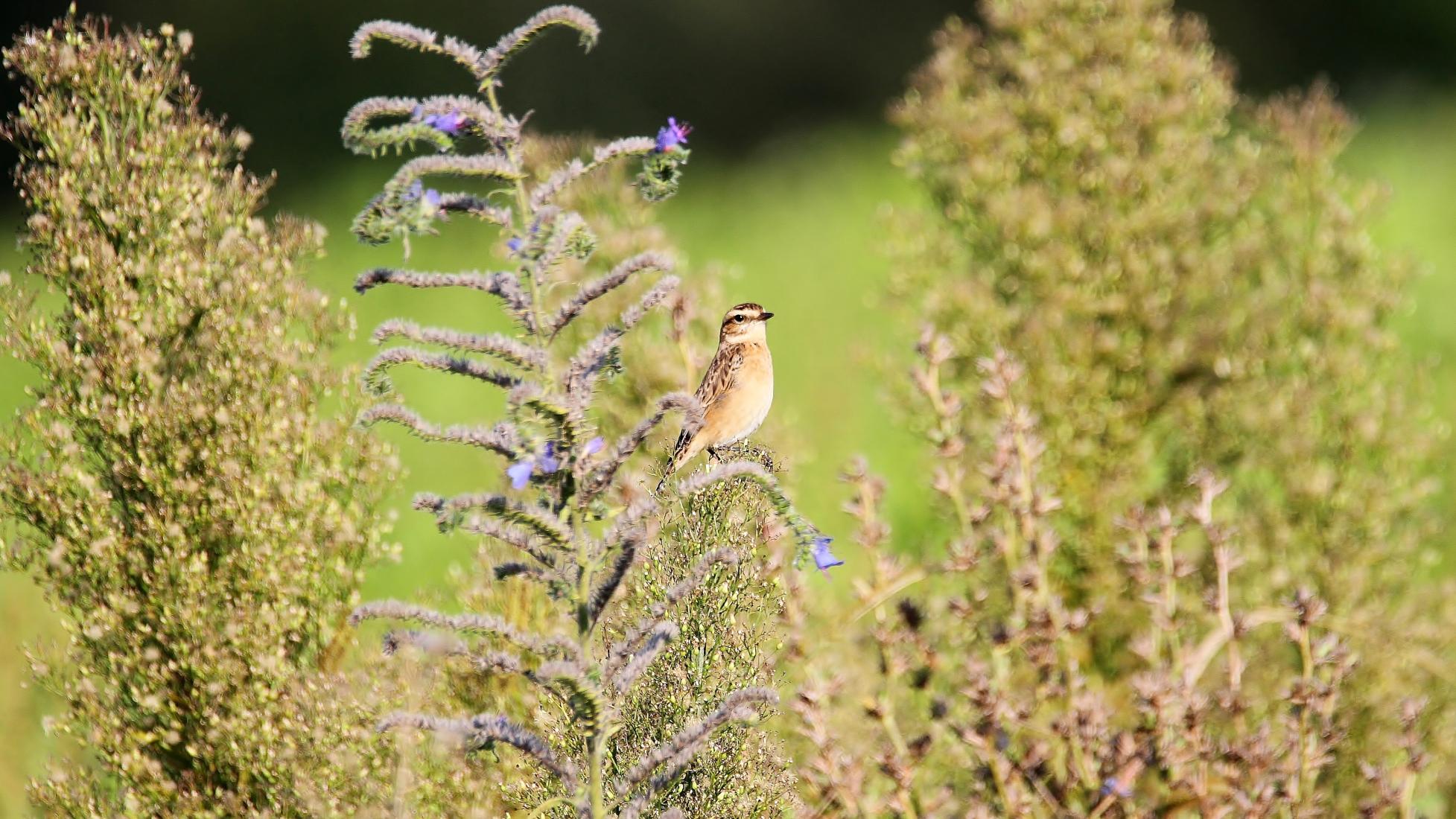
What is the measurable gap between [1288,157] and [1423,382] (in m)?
0.88

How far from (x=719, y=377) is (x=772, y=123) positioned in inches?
468

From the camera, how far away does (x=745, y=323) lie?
468 centimetres

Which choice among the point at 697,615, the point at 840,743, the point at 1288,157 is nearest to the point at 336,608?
the point at 697,615

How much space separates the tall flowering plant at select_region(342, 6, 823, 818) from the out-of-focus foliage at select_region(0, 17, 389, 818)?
859 millimetres

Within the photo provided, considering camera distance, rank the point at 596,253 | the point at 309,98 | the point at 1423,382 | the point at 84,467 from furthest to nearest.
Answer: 1. the point at 309,98
2. the point at 1423,382
3. the point at 596,253
4. the point at 84,467

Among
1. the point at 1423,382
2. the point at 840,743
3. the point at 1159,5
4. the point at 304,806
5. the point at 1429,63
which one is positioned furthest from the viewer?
the point at 1429,63

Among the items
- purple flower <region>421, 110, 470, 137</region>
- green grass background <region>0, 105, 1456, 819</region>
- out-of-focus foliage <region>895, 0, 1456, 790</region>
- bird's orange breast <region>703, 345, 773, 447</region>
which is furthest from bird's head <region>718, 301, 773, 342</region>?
purple flower <region>421, 110, 470, 137</region>

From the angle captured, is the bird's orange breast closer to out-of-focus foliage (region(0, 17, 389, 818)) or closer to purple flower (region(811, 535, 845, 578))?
out-of-focus foliage (region(0, 17, 389, 818))

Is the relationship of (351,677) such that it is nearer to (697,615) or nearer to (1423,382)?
(697,615)

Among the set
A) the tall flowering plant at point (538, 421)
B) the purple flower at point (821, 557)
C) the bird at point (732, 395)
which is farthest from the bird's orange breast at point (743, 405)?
the tall flowering plant at point (538, 421)

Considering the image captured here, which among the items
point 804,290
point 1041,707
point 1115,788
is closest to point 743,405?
point 1041,707

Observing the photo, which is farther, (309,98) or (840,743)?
(309,98)

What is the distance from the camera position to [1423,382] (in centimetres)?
522

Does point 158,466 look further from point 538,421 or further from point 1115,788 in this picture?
point 1115,788
